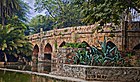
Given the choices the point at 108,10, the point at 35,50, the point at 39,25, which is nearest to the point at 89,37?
the point at 108,10

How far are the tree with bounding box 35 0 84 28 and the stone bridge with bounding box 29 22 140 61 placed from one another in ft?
18.6

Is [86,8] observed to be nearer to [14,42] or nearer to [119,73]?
[119,73]

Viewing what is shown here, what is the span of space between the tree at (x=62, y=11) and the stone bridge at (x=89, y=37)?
5680mm

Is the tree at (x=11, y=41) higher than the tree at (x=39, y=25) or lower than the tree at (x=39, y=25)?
lower

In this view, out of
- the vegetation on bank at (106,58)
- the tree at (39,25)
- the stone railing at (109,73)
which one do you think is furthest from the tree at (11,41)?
the tree at (39,25)

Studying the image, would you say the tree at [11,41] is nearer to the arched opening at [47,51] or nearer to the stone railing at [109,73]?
the arched opening at [47,51]

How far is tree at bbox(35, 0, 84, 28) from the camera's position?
125 feet

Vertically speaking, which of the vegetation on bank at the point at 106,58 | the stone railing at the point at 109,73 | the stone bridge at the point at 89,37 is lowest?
the stone railing at the point at 109,73

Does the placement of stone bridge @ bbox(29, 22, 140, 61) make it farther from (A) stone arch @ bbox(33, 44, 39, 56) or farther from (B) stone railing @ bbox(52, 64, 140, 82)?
(B) stone railing @ bbox(52, 64, 140, 82)

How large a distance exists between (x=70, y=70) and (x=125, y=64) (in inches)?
123

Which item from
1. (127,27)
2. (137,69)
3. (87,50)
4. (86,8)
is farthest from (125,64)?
(127,27)

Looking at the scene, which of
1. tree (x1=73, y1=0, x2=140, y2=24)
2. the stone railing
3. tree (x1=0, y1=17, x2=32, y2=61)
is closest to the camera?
the stone railing

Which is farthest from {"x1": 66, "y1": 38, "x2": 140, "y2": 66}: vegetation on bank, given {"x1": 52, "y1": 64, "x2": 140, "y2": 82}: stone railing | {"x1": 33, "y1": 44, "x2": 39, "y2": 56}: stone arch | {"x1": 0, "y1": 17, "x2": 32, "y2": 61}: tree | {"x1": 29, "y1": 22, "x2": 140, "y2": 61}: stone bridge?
{"x1": 33, "y1": 44, "x2": 39, "y2": 56}: stone arch

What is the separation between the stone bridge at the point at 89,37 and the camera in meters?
22.3
